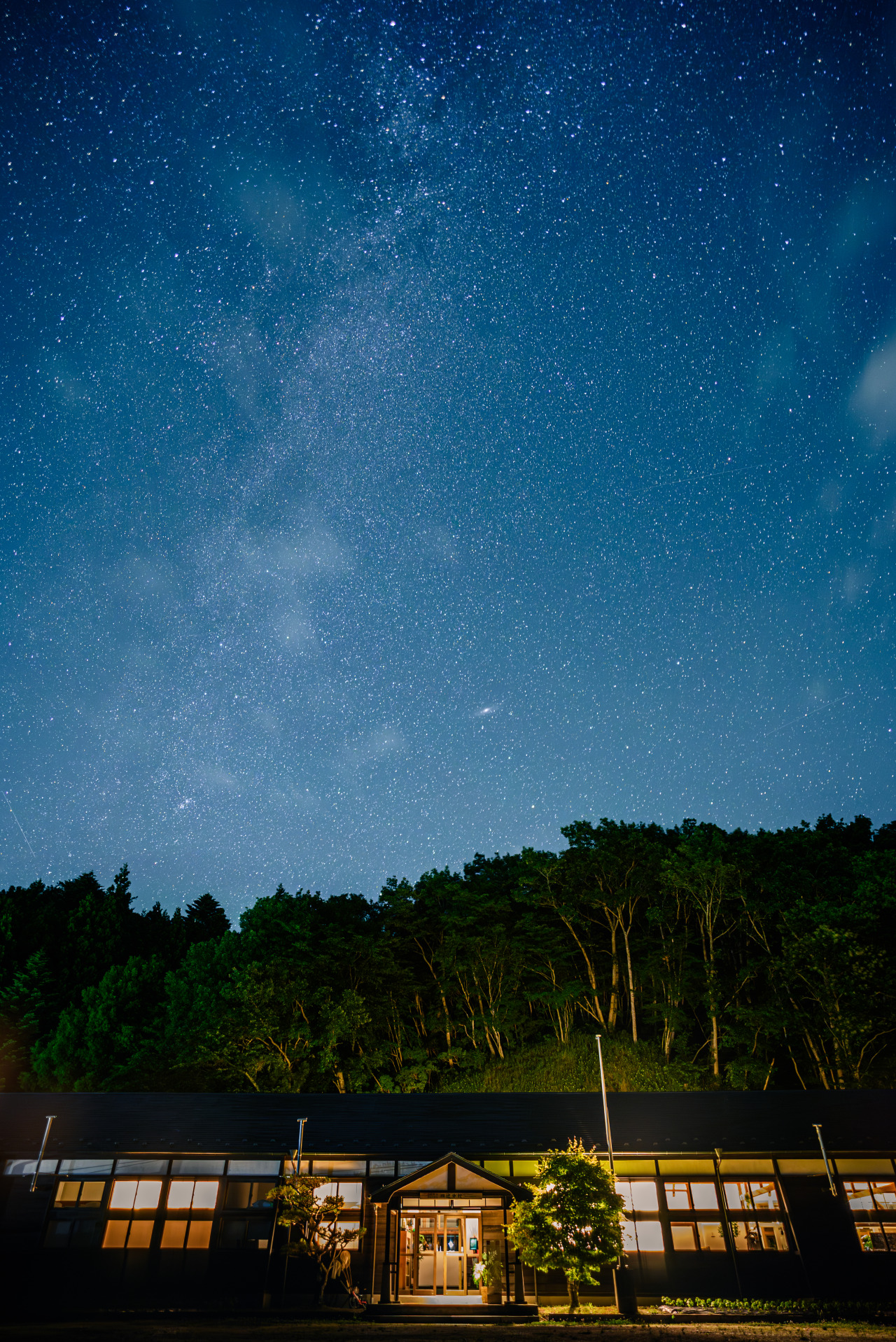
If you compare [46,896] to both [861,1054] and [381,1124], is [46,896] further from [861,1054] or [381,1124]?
[861,1054]

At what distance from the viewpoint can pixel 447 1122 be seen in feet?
68.5

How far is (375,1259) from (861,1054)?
1977 centimetres

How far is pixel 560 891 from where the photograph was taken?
37875 mm

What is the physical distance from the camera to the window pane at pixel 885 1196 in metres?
18.6

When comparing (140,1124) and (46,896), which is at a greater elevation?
(46,896)

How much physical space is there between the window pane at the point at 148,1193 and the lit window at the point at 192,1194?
0.30 metres

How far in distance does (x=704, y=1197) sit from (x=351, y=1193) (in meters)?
8.45

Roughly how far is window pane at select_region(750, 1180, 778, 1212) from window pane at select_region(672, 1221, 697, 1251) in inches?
64.0

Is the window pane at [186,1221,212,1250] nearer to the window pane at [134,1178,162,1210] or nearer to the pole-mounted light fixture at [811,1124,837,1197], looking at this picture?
the window pane at [134,1178,162,1210]

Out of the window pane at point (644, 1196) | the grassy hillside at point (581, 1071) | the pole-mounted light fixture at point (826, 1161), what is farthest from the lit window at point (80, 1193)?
the pole-mounted light fixture at point (826, 1161)

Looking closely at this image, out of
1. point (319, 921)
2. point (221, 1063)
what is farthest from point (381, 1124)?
point (319, 921)

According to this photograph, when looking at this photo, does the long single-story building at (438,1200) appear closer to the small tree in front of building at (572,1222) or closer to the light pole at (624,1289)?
the light pole at (624,1289)

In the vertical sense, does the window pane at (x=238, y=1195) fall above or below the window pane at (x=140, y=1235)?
above

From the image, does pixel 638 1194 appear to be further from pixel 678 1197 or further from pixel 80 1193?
pixel 80 1193
